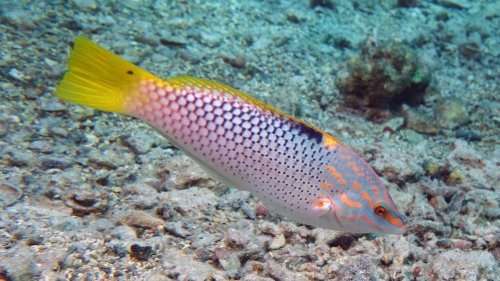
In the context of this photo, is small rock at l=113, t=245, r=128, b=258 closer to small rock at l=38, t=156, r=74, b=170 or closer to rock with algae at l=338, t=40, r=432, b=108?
small rock at l=38, t=156, r=74, b=170

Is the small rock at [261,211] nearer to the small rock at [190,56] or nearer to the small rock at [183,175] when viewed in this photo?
the small rock at [183,175]

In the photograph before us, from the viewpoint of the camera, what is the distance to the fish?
7.29 feet

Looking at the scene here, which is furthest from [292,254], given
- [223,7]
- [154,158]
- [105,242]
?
[223,7]

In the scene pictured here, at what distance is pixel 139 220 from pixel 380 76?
4.29 m

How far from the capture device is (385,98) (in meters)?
5.91

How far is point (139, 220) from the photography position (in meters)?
3.11

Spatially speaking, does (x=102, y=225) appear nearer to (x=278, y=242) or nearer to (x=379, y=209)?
(x=278, y=242)

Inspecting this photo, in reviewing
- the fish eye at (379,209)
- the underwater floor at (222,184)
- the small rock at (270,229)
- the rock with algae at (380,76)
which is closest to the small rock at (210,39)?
the underwater floor at (222,184)

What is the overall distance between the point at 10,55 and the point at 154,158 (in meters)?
2.37

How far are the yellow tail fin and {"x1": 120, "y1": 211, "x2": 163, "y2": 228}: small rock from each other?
1.18 meters

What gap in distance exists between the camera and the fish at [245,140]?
222cm

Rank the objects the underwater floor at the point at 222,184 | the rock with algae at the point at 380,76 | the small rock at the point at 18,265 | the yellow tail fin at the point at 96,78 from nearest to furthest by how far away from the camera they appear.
A: the yellow tail fin at the point at 96,78, the small rock at the point at 18,265, the underwater floor at the point at 222,184, the rock with algae at the point at 380,76

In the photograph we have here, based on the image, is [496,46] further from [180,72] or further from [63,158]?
[63,158]

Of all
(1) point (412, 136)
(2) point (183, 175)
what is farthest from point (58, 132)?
(1) point (412, 136)
